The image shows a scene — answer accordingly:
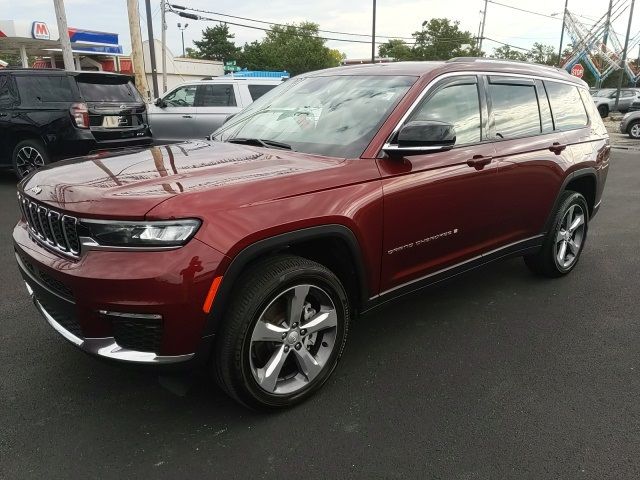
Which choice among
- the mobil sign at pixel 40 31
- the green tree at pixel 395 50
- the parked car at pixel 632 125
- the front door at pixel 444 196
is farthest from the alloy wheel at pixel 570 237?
the green tree at pixel 395 50

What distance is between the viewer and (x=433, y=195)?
3.14 meters

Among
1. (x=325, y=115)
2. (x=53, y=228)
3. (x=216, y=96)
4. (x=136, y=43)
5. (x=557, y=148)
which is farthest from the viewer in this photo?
(x=136, y=43)

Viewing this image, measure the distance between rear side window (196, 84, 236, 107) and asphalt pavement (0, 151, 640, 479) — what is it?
6.80 m

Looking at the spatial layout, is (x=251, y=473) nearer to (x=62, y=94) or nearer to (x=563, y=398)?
(x=563, y=398)

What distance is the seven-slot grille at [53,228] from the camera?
2332 mm

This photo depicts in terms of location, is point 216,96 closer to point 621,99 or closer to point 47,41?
point 47,41

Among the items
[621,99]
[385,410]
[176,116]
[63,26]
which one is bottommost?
[621,99]

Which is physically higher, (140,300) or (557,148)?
(557,148)

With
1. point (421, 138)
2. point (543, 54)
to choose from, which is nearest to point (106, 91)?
point (421, 138)

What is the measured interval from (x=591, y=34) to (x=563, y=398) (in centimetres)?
5395

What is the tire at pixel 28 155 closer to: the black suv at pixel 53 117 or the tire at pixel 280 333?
the black suv at pixel 53 117

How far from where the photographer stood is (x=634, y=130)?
1845 cm

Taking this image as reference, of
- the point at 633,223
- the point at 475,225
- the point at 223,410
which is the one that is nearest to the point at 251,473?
the point at 223,410

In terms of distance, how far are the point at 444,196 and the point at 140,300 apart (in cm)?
192
